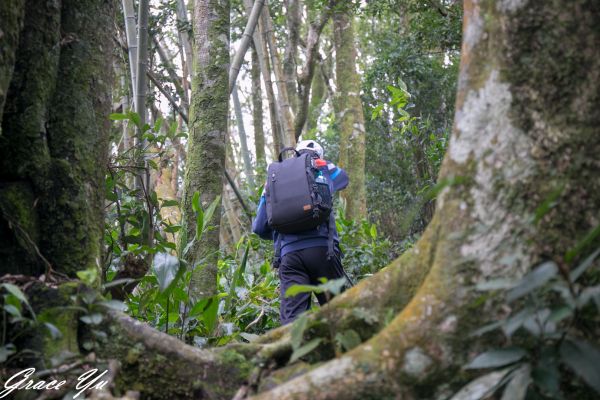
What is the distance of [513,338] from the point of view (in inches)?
69.6

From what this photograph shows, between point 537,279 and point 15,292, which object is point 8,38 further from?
point 537,279

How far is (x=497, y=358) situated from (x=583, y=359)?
198mm

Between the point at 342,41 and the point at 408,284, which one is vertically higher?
the point at 342,41

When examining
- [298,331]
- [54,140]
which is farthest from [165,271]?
[298,331]

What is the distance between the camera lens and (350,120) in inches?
380

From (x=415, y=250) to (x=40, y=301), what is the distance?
3.94 ft

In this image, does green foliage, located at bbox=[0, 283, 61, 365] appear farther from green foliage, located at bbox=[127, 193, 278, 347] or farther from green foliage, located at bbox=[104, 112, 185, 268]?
green foliage, located at bbox=[104, 112, 185, 268]

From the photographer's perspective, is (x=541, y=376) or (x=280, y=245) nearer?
(x=541, y=376)

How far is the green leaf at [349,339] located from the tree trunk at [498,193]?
0.52 feet

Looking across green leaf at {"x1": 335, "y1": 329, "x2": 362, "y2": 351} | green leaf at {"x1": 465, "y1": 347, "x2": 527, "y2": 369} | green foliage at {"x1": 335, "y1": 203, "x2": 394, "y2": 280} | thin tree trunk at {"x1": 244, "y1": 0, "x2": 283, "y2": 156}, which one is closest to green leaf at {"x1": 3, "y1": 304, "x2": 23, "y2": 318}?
green leaf at {"x1": 335, "y1": 329, "x2": 362, "y2": 351}

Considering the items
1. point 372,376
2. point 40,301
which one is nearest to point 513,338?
point 372,376

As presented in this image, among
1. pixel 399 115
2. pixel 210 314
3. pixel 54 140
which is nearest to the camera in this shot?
pixel 54 140

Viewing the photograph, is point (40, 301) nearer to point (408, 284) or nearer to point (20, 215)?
point (20, 215)
